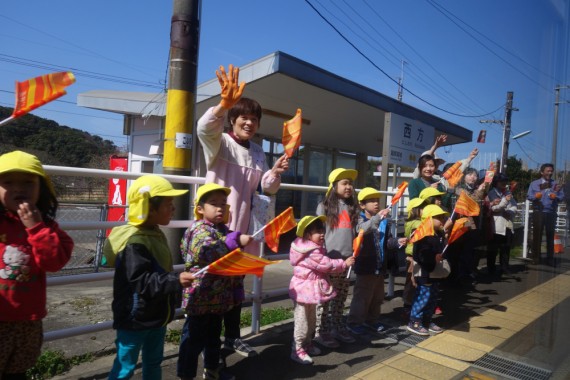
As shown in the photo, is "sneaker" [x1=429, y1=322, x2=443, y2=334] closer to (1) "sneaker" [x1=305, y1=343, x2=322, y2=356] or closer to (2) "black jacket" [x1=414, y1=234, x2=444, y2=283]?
(2) "black jacket" [x1=414, y1=234, x2=444, y2=283]

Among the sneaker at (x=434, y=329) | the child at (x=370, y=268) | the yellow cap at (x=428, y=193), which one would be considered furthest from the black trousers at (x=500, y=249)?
the child at (x=370, y=268)

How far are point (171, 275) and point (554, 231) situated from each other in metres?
2.57

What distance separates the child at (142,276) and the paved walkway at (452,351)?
0.77 metres

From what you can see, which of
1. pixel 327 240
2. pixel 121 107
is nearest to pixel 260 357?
pixel 327 240

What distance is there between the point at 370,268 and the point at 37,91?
3.03 metres

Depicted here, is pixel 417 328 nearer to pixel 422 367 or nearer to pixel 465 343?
pixel 465 343

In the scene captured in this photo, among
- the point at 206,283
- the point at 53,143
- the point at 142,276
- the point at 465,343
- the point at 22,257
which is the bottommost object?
the point at 465,343

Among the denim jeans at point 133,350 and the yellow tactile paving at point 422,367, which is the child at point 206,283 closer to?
the denim jeans at point 133,350

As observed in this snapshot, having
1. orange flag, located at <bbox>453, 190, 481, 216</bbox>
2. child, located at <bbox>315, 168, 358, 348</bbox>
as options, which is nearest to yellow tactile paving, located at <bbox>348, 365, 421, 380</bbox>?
child, located at <bbox>315, 168, 358, 348</bbox>

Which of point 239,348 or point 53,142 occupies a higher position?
point 53,142

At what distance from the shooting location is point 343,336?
12.3ft

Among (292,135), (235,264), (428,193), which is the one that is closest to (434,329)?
(428,193)

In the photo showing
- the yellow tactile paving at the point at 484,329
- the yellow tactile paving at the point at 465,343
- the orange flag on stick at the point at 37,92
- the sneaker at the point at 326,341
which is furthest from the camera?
the yellow tactile paving at the point at 484,329

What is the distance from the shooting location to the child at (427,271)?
160 inches
